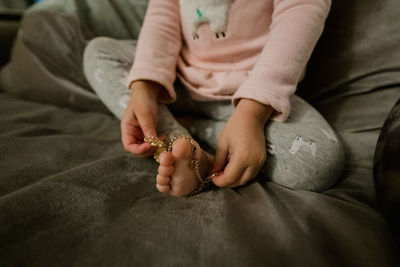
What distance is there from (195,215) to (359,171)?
29 cm

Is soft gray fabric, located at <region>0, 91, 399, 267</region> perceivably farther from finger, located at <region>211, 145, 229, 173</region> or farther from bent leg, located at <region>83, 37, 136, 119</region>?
bent leg, located at <region>83, 37, 136, 119</region>

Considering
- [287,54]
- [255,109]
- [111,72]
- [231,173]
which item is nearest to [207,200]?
[231,173]

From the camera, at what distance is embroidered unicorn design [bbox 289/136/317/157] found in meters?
0.41

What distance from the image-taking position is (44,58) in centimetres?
76

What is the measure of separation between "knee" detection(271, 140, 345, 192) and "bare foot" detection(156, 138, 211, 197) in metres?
0.15

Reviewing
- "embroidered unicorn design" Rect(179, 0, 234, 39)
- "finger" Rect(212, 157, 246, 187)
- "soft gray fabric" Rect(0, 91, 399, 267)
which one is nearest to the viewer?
"soft gray fabric" Rect(0, 91, 399, 267)

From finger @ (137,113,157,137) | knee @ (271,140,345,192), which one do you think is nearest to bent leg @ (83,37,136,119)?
finger @ (137,113,157,137)

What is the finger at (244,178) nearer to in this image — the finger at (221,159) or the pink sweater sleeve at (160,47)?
the finger at (221,159)

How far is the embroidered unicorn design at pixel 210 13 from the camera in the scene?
51 centimetres

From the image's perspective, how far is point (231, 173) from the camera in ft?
1.25

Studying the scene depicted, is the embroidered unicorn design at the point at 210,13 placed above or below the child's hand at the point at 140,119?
above

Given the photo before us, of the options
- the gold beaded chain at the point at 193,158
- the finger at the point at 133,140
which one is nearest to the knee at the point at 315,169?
the gold beaded chain at the point at 193,158

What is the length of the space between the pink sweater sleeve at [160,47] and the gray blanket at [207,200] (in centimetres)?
15

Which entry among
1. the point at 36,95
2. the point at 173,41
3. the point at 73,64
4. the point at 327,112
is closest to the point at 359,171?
the point at 327,112
